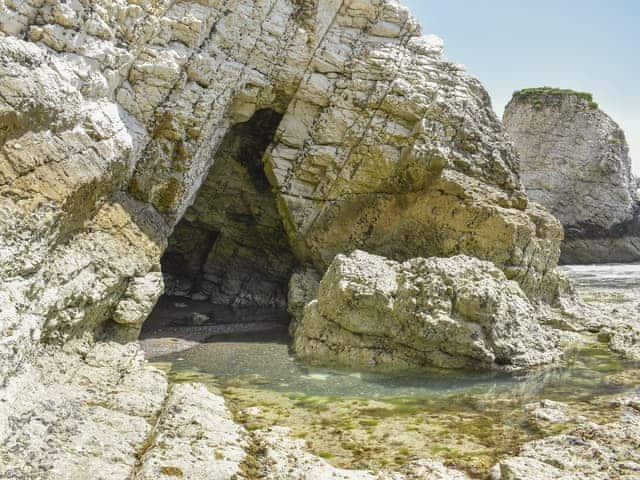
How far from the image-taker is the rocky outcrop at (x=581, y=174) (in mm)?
36938

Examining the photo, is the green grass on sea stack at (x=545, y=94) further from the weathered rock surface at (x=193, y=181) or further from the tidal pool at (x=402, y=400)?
the tidal pool at (x=402, y=400)

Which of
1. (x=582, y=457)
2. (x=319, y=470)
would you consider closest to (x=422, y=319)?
(x=582, y=457)

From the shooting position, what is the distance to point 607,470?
4.98m

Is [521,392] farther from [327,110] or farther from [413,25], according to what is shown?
[413,25]

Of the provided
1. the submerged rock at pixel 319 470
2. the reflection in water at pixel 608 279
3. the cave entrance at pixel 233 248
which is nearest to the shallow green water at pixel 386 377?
the submerged rock at pixel 319 470

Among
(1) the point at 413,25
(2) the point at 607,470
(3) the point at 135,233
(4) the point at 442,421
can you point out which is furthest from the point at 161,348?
(1) the point at 413,25

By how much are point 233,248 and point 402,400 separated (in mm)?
12683

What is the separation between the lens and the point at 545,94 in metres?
39.6

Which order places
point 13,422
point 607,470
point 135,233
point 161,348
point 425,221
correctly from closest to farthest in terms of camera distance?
point 607,470, point 13,422, point 135,233, point 161,348, point 425,221

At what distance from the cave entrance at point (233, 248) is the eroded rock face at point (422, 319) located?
5.37 m

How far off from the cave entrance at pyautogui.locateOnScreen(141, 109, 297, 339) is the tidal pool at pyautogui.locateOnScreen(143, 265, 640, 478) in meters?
6.12

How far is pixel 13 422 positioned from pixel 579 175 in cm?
4092

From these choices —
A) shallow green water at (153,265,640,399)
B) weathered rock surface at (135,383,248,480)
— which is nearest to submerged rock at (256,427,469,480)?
weathered rock surface at (135,383,248,480)

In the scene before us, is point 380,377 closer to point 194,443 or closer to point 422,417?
point 422,417
